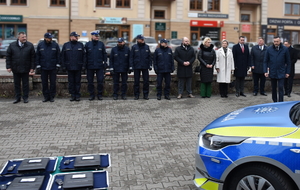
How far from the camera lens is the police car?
11.4 ft

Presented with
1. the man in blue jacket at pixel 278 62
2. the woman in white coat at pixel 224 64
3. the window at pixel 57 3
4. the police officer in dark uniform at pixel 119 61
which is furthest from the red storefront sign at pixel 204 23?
the man in blue jacket at pixel 278 62

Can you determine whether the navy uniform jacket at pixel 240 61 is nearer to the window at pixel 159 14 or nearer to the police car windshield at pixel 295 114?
the police car windshield at pixel 295 114

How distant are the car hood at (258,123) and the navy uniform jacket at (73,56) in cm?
680

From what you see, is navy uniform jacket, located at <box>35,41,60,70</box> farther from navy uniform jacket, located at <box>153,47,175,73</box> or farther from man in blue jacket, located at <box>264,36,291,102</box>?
man in blue jacket, located at <box>264,36,291,102</box>

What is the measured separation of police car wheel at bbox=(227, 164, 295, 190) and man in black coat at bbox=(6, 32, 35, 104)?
7.88 m

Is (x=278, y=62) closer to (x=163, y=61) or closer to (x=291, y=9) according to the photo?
(x=163, y=61)

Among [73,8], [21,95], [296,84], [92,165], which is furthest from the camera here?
[73,8]

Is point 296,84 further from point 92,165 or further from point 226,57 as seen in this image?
point 92,165

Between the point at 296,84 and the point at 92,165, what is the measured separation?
1167 centimetres

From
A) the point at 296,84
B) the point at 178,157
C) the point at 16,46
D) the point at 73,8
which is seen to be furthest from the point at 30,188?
the point at 73,8

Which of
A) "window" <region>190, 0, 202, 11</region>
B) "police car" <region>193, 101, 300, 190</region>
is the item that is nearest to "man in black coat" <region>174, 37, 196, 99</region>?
"police car" <region>193, 101, 300, 190</region>

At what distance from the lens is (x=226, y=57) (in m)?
11.5

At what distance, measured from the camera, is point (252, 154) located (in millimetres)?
3564

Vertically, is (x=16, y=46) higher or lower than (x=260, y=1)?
lower
